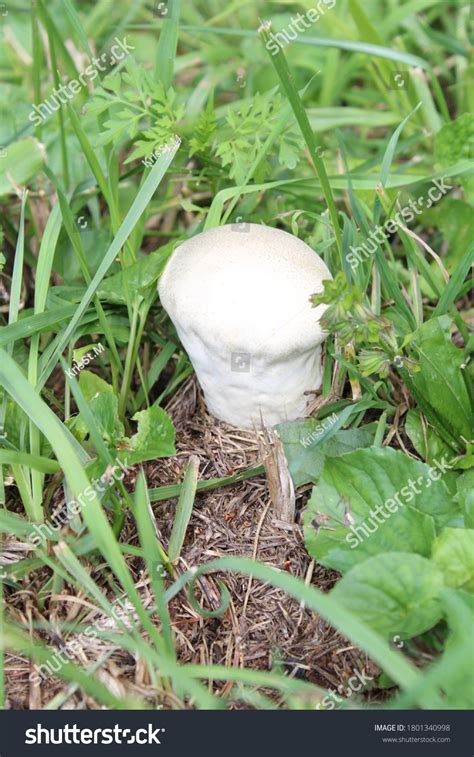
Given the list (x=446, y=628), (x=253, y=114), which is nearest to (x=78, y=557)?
(x=446, y=628)

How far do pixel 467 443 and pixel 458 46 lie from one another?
185 cm

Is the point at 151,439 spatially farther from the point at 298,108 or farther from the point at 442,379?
the point at 298,108

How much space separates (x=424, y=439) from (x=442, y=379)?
6.9 inches

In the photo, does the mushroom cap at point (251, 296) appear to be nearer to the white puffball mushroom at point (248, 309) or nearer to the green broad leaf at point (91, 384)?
the white puffball mushroom at point (248, 309)

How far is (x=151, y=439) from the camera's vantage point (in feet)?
6.53

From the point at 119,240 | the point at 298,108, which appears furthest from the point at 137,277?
the point at 298,108

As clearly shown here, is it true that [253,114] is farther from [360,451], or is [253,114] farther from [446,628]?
[446,628]

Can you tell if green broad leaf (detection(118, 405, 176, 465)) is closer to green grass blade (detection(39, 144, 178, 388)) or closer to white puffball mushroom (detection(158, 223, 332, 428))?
white puffball mushroom (detection(158, 223, 332, 428))

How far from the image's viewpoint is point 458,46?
3.07 m

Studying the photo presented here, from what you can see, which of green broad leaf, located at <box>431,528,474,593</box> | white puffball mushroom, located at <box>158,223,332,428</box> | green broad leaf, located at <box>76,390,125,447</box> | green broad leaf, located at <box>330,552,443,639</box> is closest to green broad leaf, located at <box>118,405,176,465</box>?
green broad leaf, located at <box>76,390,125,447</box>

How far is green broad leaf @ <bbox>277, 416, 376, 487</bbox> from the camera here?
210cm

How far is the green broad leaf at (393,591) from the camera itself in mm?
1614

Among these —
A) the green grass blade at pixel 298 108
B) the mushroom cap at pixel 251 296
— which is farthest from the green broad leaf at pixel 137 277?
the green grass blade at pixel 298 108
